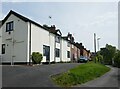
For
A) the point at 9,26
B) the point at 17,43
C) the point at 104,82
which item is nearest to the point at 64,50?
the point at 9,26

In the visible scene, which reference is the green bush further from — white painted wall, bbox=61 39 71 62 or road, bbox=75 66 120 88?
white painted wall, bbox=61 39 71 62

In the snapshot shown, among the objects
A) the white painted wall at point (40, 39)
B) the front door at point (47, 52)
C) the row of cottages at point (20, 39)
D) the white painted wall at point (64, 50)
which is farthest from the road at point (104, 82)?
the white painted wall at point (64, 50)

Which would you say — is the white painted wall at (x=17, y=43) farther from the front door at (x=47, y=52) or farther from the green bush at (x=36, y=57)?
the front door at (x=47, y=52)

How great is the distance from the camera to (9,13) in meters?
36.7

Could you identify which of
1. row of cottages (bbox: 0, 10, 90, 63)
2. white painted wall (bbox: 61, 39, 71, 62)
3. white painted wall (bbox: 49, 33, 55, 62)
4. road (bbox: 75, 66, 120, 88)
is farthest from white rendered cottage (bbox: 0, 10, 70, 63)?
road (bbox: 75, 66, 120, 88)

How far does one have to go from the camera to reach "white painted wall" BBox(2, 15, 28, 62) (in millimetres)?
33312

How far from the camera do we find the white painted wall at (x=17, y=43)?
3331 cm

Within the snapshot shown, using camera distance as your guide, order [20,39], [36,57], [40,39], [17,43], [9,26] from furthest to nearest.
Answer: [40,39] → [9,26] → [17,43] → [20,39] → [36,57]

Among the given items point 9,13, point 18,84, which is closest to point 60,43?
point 9,13

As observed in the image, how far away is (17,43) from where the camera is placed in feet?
112

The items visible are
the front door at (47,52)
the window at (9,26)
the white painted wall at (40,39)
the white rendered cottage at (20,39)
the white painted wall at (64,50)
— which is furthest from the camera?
the white painted wall at (64,50)

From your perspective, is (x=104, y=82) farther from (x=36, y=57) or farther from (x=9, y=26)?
(x=9, y=26)

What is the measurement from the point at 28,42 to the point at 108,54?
6392 cm

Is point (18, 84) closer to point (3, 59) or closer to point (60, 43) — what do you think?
point (3, 59)
